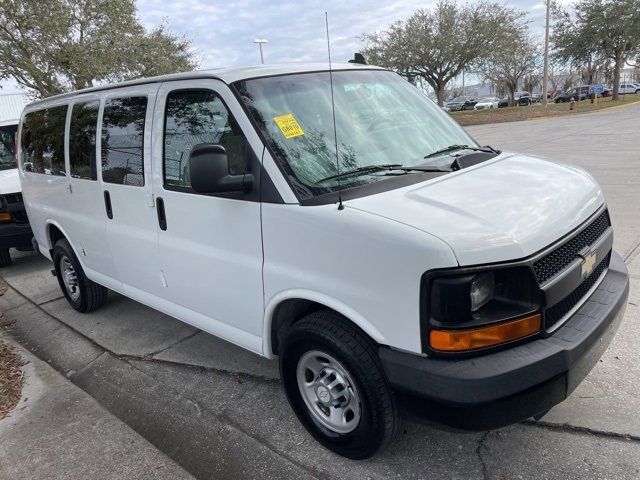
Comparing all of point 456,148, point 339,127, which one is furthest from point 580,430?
point 339,127

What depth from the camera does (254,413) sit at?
3197 mm

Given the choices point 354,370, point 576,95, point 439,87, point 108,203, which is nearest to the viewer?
point 354,370

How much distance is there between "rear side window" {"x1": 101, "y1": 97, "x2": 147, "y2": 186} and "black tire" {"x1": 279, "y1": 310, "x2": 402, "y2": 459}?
1695 mm

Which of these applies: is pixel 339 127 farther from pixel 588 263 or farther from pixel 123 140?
pixel 123 140

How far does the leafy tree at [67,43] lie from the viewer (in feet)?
51.2

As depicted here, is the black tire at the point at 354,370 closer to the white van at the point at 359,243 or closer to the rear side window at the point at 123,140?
the white van at the point at 359,243

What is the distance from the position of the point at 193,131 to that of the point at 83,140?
1.68 metres

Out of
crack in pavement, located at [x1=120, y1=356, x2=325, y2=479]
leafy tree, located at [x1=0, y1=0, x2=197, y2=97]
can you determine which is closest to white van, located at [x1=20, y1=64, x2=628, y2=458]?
crack in pavement, located at [x1=120, y1=356, x2=325, y2=479]

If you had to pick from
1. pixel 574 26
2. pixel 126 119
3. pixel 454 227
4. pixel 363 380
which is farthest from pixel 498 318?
pixel 574 26

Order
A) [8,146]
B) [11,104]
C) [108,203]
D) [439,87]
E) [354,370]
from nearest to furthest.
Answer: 1. [354,370]
2. [108,203]
3. [8,146]
4. [11,104]
5. [439,87]

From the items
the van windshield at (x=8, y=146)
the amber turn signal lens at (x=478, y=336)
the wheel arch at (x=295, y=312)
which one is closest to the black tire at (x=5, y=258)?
the van windshield at (x=8, y=146)

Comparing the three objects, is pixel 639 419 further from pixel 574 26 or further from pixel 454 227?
pixel 574 26

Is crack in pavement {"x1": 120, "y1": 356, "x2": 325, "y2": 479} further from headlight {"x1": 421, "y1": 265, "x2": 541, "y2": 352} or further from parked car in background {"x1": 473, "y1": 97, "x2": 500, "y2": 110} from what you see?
parked car in background {"x1": 473, "y1": 97, "x2": 500, "y2": 110}

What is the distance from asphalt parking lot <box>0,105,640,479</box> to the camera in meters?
2.60
